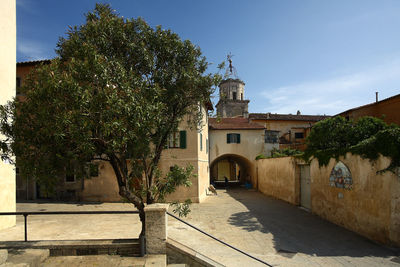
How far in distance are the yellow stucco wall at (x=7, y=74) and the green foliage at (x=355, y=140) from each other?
13038 mm

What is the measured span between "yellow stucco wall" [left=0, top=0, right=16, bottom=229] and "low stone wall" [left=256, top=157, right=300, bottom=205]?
14.3 m

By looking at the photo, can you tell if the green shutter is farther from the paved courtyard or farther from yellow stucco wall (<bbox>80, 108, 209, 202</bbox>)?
the paved courtyard

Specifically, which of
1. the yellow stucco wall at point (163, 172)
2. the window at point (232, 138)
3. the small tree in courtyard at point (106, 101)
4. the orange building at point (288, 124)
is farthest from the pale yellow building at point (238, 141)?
the small tree in courtyard at point (106, 101)

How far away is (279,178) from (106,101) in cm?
1603

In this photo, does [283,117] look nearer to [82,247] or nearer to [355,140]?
[355,140]

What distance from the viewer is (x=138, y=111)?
5.02 m

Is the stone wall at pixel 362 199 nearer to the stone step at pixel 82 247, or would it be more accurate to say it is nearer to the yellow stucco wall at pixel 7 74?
the stone step at pixel 82 247

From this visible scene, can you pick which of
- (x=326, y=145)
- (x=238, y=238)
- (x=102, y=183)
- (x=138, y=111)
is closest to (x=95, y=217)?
(x=102, y=183)

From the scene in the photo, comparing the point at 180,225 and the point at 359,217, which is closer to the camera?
the point at 359,217

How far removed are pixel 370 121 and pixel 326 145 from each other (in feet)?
7.22

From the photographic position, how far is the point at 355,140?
12.0 m

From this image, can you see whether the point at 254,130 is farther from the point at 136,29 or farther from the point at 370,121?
the point at 136,29

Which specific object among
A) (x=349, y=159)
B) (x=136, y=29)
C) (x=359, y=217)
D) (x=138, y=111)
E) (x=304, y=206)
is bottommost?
(x=304, y=206)

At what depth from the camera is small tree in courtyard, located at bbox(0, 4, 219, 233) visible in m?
4.79
